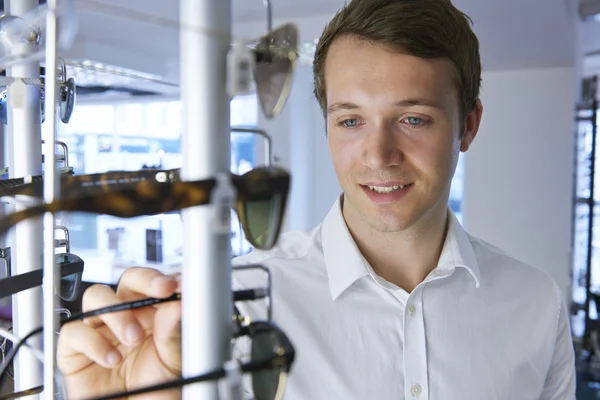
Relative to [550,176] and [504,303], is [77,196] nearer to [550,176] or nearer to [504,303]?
[504,303]

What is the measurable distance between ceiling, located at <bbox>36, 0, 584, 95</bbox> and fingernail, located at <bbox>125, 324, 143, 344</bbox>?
1782 millimetres

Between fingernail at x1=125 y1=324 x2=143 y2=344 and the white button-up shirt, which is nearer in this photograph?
fingernail at x1=125 y1=324 x2=143 y2=344

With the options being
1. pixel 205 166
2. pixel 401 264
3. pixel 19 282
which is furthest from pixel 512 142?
pixel 205 166

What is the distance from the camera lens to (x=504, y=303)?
3.36 ft

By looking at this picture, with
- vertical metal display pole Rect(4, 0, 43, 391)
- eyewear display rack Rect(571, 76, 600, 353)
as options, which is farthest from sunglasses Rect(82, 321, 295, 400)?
eyewear display rack Rect(571, 76, 600, 353)

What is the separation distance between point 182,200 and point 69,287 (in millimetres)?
532

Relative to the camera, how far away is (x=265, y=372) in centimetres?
33

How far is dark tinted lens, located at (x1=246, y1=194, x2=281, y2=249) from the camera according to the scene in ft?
1.07

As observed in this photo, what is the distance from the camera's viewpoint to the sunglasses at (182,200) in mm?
259

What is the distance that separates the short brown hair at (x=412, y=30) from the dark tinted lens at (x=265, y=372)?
0.65 metres

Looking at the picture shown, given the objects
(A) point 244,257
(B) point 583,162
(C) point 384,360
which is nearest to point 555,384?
(C) point 384,360

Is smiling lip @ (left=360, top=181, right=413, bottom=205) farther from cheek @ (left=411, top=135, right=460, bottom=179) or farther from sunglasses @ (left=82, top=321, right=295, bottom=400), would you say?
sunglasses @ (left=82, top=321, right=295, bottom=400)

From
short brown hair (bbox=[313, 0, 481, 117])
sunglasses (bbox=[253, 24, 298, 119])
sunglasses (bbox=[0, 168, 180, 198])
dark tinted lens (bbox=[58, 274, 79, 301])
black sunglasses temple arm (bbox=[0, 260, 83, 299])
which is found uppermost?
short brown hair (bbox=[313, 0, 481, 117])

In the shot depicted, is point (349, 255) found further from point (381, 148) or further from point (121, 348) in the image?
point (121, 348)
